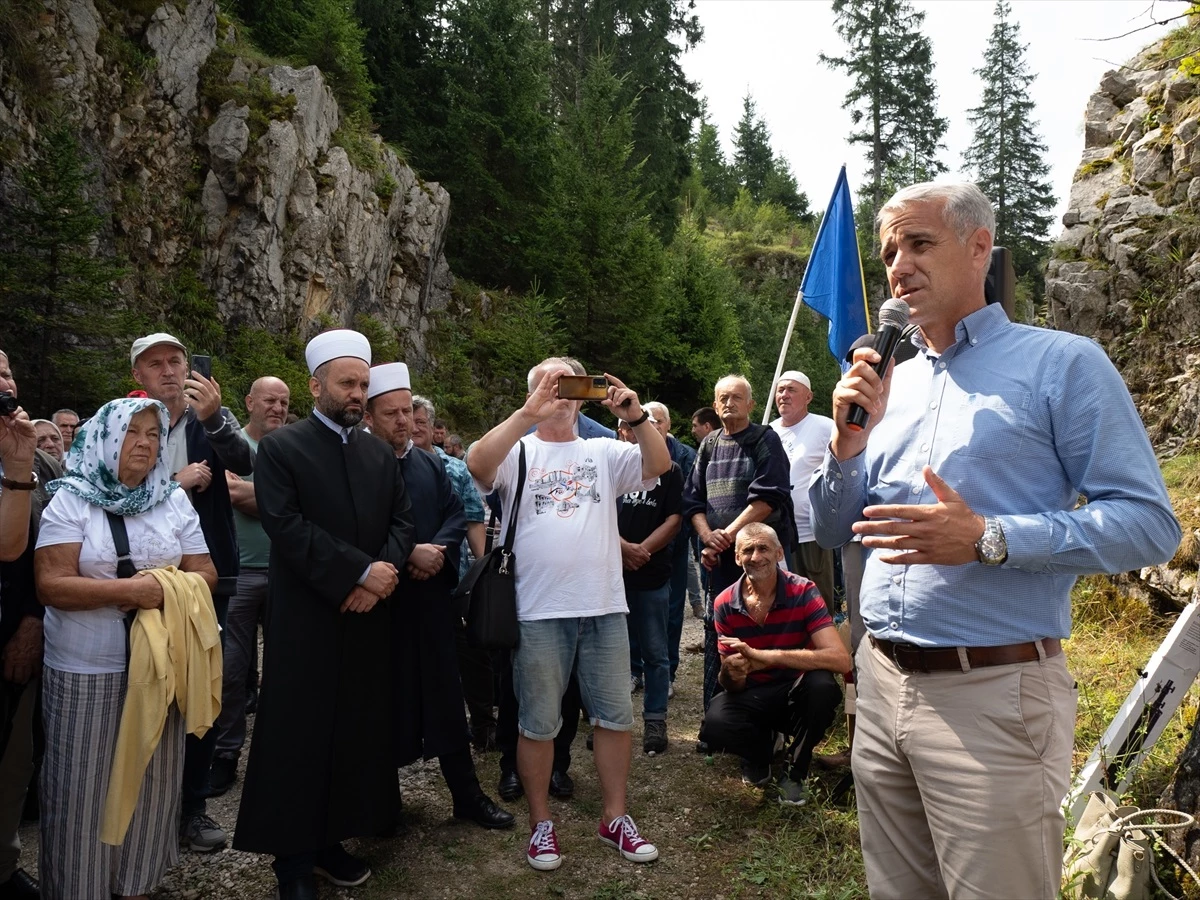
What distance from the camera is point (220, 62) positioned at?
593 inches

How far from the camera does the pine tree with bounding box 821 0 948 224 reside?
40.5m

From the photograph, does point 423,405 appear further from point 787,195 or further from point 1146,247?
point 787,195

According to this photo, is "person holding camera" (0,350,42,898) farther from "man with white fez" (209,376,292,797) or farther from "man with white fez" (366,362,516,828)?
"man with white fez" (366,362,516,828)

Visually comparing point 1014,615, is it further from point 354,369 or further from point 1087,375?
point 354,369

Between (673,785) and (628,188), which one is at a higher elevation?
(628,188)

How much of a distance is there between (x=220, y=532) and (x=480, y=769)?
2.18 meters

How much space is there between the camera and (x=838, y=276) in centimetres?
851

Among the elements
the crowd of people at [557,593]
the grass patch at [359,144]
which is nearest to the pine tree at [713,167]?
the grass patch at [359,144]

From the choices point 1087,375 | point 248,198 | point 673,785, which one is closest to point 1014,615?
point 1087,375

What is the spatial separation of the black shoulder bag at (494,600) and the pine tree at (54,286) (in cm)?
843

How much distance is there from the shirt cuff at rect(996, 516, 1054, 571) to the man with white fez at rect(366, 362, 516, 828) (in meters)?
2.91

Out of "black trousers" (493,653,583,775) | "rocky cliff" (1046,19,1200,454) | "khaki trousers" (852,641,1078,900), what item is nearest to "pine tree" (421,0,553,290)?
"rocky cliff" (1046,19,1200,454)

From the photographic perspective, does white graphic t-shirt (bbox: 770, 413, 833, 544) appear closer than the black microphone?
No

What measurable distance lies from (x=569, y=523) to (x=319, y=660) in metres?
1.30
